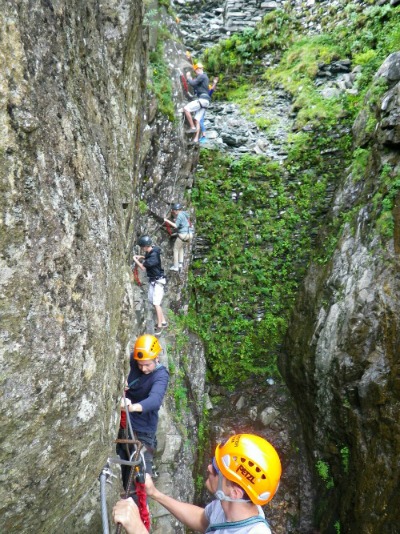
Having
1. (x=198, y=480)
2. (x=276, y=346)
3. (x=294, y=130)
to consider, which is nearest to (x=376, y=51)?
(x=294, y=130)

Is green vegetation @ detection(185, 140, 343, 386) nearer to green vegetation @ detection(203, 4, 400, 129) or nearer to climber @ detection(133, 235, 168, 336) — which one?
green vegetation @ detection(203, 4, 400, 129)

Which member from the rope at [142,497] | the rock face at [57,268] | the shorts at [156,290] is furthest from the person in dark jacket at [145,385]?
the shorts at [156,290]

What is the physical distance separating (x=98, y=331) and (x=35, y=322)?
68 centimetres

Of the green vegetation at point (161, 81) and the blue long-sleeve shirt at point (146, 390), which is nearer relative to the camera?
the blue long-sleeve shirt at point (146, 390)

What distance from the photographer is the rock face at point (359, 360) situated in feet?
22.7

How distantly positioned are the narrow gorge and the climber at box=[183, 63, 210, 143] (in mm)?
346

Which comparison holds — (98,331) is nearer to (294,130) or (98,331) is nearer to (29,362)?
(29,362)

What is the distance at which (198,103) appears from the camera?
9492 mm

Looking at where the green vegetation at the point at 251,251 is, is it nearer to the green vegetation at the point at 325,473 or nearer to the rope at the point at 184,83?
the rope at the point at 184,83

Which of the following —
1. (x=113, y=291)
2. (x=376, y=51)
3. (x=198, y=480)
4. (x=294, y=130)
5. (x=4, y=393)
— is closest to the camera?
(x=4, y=393)

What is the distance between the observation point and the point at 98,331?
2.65 metres

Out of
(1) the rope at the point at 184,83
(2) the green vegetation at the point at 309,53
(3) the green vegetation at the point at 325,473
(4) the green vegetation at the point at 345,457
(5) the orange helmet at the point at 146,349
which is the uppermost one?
(2) the green vegetation at the point at 309,53

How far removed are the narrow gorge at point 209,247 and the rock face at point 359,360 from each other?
0.05 metres

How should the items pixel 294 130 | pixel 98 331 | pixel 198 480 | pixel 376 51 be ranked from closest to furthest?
pixel 98 331 < pixel 198 480 < pixel 376 51 < pixel 294 130
